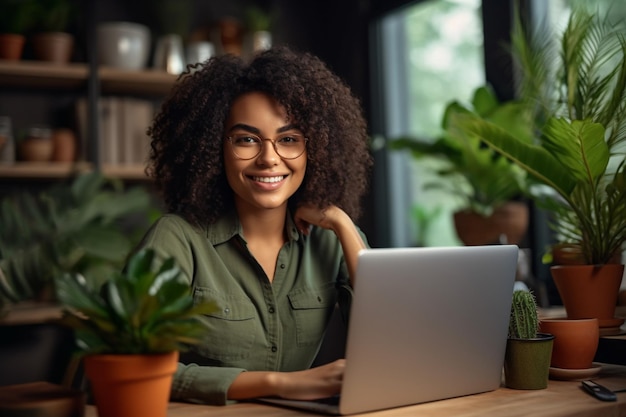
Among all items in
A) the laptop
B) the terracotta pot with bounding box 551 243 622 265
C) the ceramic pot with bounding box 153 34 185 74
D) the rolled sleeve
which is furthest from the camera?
the ceramic pot with bounding box 153 34 185 74

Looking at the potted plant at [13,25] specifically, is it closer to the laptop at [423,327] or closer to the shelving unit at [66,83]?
the shelving unit at [66,83]

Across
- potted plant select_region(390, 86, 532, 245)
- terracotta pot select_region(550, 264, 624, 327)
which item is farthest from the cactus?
potted plant select_region(390, 86, 532, 245)

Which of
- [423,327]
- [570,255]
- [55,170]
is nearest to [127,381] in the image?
[423,327]

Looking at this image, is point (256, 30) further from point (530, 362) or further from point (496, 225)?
point (530, 362)

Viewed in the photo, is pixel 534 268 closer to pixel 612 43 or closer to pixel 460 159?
pixel 460 159

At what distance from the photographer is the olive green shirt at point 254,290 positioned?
161 cm

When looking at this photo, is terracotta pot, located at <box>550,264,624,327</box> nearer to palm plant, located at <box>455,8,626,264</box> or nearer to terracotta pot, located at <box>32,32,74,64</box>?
palm plant, located at <box>455,8,626,264</box>

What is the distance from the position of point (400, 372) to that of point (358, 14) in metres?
3.33

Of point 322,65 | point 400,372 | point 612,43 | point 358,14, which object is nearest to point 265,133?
point 322,65

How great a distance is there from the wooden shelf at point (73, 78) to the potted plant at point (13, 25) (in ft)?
0.18

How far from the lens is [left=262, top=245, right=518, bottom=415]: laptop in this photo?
117 cm

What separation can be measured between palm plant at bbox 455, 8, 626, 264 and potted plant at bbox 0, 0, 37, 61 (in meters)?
2.42

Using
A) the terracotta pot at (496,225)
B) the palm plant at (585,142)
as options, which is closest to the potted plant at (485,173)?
the terracotta pot at (496,225)

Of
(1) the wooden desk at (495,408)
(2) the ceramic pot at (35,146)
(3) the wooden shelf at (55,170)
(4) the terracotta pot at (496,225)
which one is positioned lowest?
(1) the wooden desk at (495,408)
